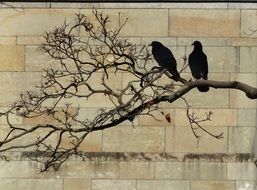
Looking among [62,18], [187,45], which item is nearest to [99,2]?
[62,18]

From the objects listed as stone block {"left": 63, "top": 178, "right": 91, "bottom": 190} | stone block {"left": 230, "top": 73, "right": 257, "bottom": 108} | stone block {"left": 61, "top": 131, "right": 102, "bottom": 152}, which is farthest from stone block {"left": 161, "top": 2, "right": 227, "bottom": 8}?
stone block {"left": 63, "top": 178, "right": 91, "bottom": 190}

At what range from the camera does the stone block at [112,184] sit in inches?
529

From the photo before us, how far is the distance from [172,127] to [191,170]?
2.96 ft

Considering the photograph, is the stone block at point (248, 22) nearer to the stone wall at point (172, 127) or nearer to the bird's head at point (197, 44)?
the stone wall at point (172, 127)

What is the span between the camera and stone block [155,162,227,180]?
13344mm

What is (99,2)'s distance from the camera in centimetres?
1367

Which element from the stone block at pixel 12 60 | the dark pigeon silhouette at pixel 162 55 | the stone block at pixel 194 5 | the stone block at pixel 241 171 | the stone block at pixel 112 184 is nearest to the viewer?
the dark pigeon silhouette at pixel 162 55

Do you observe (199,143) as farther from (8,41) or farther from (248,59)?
(8,41)

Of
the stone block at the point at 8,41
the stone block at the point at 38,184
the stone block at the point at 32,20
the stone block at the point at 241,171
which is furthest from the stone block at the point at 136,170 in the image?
the stone block at the point at 8,41

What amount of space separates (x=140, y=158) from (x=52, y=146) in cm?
172

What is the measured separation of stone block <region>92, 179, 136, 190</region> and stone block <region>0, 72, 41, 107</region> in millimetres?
2239

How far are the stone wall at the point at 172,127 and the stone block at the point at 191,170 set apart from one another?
2 centimetres

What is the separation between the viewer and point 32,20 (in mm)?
13789

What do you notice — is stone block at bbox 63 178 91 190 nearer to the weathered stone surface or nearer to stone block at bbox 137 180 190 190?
the weathered stone surface
